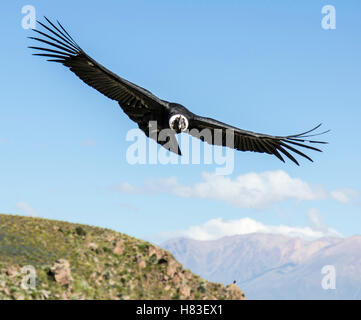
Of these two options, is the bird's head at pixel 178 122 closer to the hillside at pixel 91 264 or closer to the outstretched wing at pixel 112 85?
the outstretched wing at pixel 112 85

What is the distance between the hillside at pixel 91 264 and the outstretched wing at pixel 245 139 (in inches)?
2304

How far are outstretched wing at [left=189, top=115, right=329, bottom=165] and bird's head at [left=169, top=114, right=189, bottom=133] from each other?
3.71 ft

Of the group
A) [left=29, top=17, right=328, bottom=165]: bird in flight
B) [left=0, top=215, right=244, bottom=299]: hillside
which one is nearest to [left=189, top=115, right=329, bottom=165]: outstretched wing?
[left=29, top=17, right=328, bottom=165]: bird in flight

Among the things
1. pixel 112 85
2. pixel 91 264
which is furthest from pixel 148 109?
pixel 91 264

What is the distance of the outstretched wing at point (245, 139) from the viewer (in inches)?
951

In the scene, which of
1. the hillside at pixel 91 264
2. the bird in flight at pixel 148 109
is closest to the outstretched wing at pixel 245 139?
the bird in flight at pixel 148 109

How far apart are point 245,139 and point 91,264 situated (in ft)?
256

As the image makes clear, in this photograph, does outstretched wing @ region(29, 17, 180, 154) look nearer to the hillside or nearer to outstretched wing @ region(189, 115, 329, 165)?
outstretched wing @ region(189, 115, 329, 165)

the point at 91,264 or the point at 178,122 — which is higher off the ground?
the point at 178,122

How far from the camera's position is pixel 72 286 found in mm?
86375

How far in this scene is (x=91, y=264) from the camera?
328 ft

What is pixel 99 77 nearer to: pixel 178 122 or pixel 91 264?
pixel 178 122
